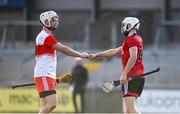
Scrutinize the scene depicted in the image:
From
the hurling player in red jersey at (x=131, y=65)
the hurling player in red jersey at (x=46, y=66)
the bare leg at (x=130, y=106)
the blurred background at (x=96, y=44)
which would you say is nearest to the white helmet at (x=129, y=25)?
the hurling player in red jersey at (x=131, y=65)

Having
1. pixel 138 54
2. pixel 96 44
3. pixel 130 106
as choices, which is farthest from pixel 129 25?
pixel 96 44

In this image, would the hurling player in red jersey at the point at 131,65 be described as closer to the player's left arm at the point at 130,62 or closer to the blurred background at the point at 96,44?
the player's left arm at the point at 130,62

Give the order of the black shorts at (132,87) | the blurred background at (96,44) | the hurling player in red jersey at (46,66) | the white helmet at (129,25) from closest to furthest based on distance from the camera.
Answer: the hurling player in red jersey at (46,66) → the black shorts at (132,87) → the white helmet at (129,25) → the blurred background at (96,44)

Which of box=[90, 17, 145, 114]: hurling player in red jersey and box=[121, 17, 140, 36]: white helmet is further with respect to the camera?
box=[121, 17, 140, 36]: white helmet

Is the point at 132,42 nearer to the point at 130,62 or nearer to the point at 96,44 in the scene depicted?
the point at 130,62

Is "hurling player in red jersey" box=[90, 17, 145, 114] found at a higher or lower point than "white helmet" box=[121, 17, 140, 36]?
Result: lower

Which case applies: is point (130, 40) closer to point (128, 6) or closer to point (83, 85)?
point (83, 85)

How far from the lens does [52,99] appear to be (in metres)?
11.4

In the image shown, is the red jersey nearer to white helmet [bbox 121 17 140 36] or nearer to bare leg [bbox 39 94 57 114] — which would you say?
white helmet [bbox 121 17 140 36]

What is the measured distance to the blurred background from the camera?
2153cm

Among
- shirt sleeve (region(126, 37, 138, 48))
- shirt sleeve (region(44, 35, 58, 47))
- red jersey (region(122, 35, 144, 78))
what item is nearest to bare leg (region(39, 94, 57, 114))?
shirt sleeve (region(44, 35, 58, 47))

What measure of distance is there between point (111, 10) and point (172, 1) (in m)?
2.81

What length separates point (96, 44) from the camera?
25969 mm

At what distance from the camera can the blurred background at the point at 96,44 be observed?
21.5 meters
